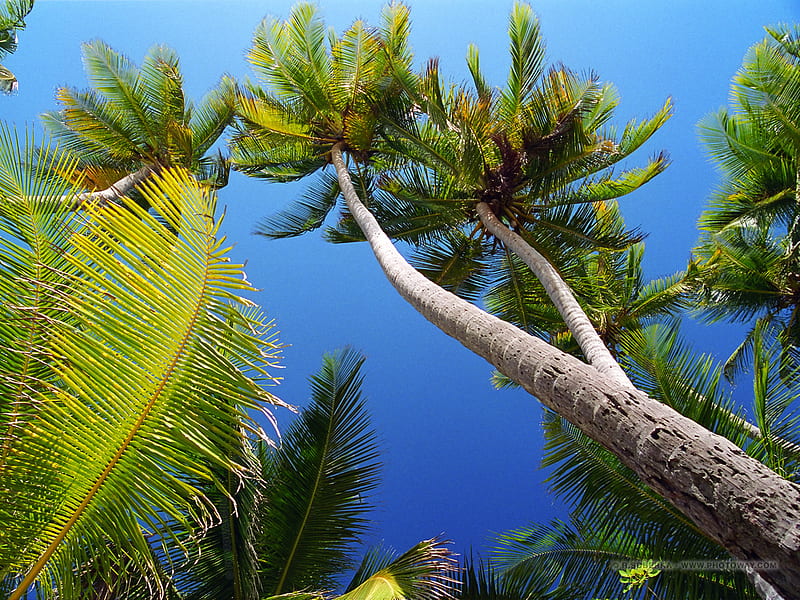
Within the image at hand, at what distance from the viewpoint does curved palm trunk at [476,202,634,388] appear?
4713mm

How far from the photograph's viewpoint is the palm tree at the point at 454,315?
223 centimetres

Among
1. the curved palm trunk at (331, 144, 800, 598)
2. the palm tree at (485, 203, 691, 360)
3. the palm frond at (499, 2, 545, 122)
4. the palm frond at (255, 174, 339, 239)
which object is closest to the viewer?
the curved palm trunk at (331, 144, 800, 598)

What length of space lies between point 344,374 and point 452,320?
2.72m

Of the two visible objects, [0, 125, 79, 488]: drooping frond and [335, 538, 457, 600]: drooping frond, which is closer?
[0, 125, 79, 488]: drooping frond

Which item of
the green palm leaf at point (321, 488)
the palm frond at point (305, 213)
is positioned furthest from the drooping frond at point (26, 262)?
the palm frond at point (305, 213)

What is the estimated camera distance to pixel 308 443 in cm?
685

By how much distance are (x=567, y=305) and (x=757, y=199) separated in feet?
26.3

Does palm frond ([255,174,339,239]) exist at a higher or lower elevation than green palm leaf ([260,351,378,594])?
higher

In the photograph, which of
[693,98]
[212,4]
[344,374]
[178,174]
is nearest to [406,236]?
[344,374]

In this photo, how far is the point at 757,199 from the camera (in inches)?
457

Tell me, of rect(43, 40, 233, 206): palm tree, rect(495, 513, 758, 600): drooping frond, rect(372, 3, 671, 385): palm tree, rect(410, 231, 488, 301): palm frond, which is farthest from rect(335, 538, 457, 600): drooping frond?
rect(43, 40, 233, 206): palm tree

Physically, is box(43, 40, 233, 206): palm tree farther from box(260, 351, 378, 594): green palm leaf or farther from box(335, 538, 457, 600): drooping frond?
box(335, 538, 457, 600): drooping frond

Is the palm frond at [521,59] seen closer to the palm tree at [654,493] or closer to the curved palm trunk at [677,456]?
the palm tree at [654,493]

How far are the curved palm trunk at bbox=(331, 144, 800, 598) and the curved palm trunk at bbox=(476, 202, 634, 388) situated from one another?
0.61 meters
